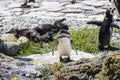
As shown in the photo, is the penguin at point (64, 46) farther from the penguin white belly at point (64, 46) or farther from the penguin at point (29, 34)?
the penguin at point (29, 34)

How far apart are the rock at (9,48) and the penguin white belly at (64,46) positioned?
91 centimetres

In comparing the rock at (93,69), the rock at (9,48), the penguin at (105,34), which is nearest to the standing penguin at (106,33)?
the penguin at (105,34)

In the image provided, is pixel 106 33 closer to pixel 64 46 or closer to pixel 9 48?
pixel 64 46

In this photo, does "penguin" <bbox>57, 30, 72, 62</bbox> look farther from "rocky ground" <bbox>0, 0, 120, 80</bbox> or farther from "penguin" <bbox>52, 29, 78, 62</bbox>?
"rocky ground" <bbox>0, 0, 120, 80</bbox>

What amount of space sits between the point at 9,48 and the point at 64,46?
105cm

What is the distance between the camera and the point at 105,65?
13.4 feet

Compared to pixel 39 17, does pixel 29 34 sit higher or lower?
higher

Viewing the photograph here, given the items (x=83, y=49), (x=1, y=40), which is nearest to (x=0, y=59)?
(x=1, y=40)

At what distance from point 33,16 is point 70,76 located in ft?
24.5

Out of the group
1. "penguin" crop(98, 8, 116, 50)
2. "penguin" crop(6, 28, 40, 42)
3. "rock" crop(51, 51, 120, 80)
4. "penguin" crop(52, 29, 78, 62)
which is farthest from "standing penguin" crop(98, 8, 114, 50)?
"rock" crop(51, 51, 120, 80)

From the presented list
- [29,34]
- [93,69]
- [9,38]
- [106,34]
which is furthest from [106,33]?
[93,69]

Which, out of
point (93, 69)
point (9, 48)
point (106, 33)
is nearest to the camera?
point (93, 69)

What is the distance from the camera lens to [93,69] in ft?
13.7

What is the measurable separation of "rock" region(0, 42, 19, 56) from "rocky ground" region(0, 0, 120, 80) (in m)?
0.25
